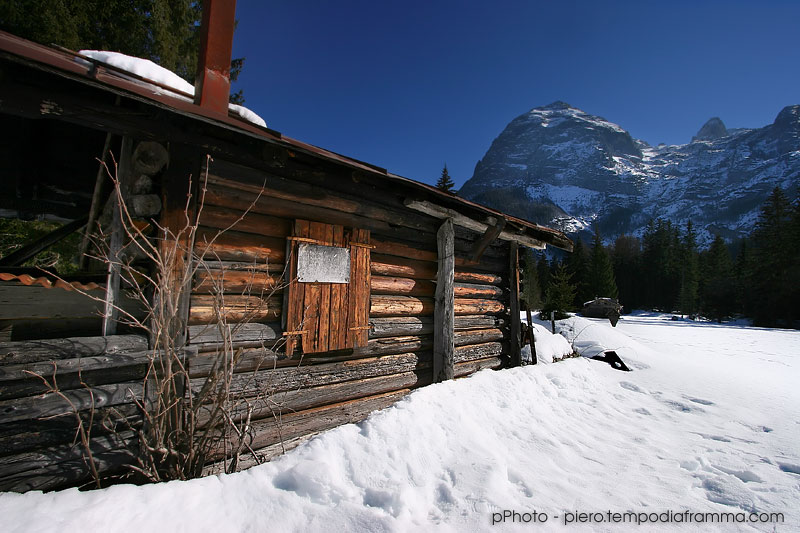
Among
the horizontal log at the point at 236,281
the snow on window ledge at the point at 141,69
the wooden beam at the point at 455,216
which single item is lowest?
the horizontal log at the point at 236,281

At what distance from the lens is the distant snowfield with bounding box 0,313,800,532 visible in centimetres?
221

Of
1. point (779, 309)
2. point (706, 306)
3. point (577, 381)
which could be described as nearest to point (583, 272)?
point (706, 306)

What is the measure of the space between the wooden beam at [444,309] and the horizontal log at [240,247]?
2499 mm

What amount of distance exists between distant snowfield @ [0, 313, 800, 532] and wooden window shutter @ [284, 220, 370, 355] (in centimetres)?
98

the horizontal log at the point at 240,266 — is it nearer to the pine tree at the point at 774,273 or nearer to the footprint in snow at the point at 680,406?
the footprint in snow at the point at 680,406

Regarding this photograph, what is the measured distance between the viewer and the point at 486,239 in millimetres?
6059

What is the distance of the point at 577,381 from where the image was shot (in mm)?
6496

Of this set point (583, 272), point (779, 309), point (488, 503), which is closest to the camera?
point (488, 503)

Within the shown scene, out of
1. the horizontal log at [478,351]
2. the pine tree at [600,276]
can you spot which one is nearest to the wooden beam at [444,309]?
the horizontal log at [478,351]

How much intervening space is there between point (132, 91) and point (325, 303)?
8.19 ft

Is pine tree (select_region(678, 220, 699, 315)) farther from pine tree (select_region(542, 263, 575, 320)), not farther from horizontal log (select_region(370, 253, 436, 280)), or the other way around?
horizontal log (select_region(370, 253, 436, 280))

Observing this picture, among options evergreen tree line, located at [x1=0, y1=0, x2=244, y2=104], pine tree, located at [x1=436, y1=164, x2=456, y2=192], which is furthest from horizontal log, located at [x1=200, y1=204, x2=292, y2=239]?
pine tree, located at [x1=436, y1=164, x2=456, y2=192]

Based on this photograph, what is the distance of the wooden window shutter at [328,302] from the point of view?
12.6 feet

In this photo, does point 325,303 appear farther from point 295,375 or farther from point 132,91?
point 132,91
